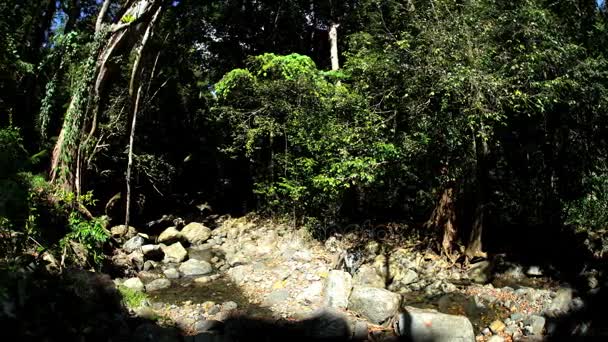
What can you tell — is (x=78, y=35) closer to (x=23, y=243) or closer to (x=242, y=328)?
(x=23, y=243)

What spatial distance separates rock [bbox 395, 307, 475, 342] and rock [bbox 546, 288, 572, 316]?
124 centimetres

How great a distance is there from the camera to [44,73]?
1145 centimetres

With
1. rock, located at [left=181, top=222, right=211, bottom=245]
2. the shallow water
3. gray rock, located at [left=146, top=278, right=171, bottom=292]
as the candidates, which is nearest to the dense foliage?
gray rock, located at [left=146, top=278, right=171, bottom=292]

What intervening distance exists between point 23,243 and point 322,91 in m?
6.67

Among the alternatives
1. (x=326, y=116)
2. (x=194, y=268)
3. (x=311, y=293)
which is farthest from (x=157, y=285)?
(x=326, y=116)

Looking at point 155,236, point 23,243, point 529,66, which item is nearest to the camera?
point 23,243

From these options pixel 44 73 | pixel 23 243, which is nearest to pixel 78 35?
pixel 44 73

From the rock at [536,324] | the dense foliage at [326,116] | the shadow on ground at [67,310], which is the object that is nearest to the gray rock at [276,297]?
the shadow on ground at [67,310]

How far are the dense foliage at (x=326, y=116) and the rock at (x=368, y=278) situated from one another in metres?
1.62

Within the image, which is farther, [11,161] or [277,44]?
[277,44]

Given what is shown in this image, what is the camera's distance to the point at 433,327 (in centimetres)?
569

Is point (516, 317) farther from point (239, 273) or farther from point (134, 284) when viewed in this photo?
point (134, 284)

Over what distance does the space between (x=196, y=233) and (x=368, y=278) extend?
221 inches

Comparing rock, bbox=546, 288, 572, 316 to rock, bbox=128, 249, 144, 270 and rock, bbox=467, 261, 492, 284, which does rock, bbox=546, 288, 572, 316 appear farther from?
rock, bbox=128, 249, 144, 270
